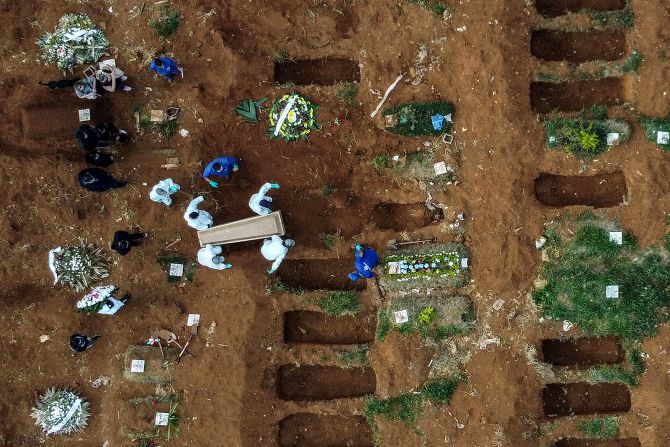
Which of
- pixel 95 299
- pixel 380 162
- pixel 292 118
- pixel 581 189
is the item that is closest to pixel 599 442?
pixel 581 189

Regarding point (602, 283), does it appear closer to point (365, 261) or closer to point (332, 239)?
point (365, 261)

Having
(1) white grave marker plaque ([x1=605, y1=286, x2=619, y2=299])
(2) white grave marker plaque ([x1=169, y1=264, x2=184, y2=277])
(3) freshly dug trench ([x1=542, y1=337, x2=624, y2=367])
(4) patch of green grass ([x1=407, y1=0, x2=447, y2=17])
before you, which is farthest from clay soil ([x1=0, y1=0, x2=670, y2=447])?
(1) white grave marker plaque ([x1=605, y1=286, x2=619, y2=299])

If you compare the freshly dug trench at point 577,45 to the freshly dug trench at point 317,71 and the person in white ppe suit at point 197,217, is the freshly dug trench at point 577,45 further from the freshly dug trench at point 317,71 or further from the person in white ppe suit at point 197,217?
the person in white ppe suit at point 197,217

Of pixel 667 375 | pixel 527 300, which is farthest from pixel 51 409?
pixel 667 375

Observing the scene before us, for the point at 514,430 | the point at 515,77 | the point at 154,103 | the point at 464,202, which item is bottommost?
the point at 514,430

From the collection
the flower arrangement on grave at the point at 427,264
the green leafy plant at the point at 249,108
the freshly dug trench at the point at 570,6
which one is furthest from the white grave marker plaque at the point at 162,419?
the freshly dug trench at the point at 570,6

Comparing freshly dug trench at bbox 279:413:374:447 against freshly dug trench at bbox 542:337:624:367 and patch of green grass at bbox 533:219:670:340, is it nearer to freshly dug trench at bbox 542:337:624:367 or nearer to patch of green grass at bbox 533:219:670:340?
freshly dug trench at bbox 542:337:624:367

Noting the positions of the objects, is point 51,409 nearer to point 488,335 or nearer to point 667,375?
point 488,335
